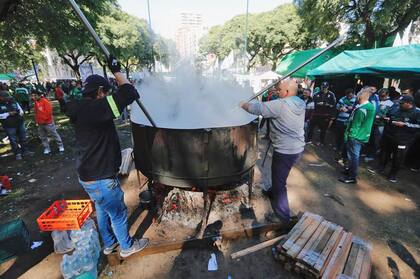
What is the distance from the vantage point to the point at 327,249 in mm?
2832

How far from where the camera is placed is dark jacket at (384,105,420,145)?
4832 millimetres

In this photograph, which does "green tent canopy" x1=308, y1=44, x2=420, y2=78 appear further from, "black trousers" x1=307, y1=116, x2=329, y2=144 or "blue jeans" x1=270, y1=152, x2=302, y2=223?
"blue jeans" x1=270, y1=152, x2=302, y2=223

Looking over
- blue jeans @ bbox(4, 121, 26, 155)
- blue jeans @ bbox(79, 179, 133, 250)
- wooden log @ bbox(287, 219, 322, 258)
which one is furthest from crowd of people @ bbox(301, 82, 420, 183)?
blue jeans @ bbox(4, 121, 26, 155)

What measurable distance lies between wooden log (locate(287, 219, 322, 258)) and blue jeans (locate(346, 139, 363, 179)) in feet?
7.41

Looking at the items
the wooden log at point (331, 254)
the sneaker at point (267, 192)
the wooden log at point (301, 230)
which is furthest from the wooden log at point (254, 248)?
the sneaker at point (267, 192)

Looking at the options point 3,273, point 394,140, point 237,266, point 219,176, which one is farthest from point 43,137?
point 394,140

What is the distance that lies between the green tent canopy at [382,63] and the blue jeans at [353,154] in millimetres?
2861

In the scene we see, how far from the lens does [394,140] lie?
5070 millimetres

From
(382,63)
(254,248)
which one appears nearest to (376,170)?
(382,63)

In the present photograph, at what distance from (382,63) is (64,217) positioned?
8.61 m

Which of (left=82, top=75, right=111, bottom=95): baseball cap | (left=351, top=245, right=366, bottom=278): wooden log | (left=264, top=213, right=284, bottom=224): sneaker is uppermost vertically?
(left=82, top=75, right=111, bottom=95): baseball cap

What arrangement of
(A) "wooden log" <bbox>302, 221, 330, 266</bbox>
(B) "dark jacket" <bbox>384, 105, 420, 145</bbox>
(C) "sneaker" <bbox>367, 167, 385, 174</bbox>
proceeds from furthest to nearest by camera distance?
(C) "sneaker" <bbox>367, 167, 385, 174</bbox>, (B) "dark jacket" <bbox>384, 105, 420, 145</bbox>, (A) "wooden log" <bbox>302, 221, 330, 266</bbox>

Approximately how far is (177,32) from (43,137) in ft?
17.4

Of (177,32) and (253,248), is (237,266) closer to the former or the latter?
(253,248)
